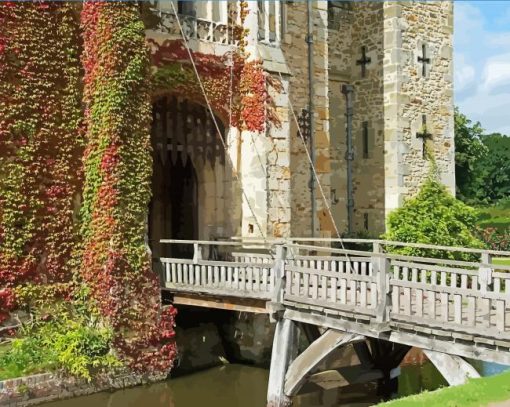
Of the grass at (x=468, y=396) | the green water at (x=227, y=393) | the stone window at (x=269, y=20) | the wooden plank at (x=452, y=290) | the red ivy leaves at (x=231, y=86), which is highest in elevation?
the stone window at (x=269, y=20)

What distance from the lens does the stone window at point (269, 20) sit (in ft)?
49.0

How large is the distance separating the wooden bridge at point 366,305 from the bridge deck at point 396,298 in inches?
0.5

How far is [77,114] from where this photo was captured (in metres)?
12.4

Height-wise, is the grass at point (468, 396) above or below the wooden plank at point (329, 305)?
below

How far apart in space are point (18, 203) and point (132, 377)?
3.72 m

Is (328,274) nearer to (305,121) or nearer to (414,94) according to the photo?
(305,121)

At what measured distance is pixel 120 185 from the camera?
1179cm

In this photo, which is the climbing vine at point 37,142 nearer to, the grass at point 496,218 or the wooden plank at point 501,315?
the wooden plank at point 501,315

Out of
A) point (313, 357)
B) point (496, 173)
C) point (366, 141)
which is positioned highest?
point (496, 173)

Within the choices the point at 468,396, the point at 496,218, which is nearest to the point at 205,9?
the point at 468,396

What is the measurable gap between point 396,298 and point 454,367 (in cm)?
112

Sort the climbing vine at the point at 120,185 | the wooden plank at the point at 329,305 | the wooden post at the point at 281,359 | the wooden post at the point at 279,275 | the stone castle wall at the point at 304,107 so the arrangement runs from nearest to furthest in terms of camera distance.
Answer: the wooden plank at the point at 329,305 < the wooden post at the point at 281,359 < the wooden post at the point at 279,275 < the climbing vine at the point at 120,185 < the stone castle wall at the point at 304,107

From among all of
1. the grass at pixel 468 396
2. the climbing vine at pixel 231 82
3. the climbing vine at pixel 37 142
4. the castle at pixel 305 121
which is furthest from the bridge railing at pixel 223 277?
the grass at pixel 468 396

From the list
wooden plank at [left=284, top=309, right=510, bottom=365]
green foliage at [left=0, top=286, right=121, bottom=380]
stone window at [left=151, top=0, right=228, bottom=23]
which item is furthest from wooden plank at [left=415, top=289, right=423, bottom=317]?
stone window at [left=151, top=0, right=228, bottom=23]
